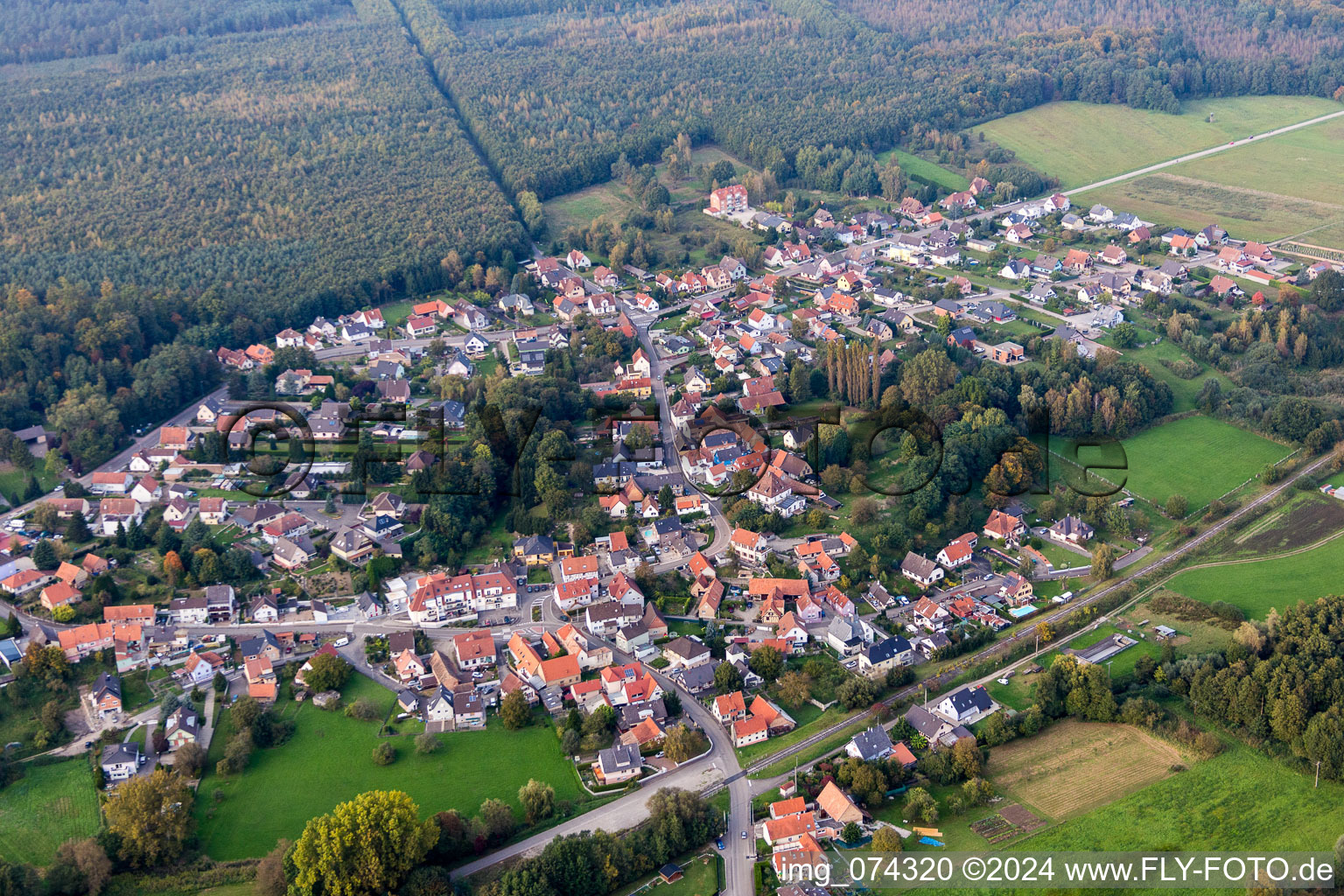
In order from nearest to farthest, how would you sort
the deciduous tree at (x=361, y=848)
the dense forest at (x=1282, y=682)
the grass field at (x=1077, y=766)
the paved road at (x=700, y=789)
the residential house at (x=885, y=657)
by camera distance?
1. the deciduous tree at (x=361, y=848)
2. the paved road at (x=700, y=789)
3. the grass field at (x=1077, y=766)
4. the dense forest at (x=1282, y=682)
5. the residential house at (x=885, y=657)

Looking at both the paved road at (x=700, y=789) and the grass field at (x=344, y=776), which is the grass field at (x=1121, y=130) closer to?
the paved road at (x=700, y=789)

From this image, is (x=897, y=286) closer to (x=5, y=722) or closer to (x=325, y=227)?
(x=325, y=227)

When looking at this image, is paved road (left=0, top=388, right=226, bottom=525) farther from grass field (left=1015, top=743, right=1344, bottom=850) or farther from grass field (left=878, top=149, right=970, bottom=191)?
grass field (left=878, top=149, right=970, bottom=191)

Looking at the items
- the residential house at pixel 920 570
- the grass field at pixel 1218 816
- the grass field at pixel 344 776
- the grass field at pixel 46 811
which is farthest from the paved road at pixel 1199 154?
the grass field at pixel 46 811

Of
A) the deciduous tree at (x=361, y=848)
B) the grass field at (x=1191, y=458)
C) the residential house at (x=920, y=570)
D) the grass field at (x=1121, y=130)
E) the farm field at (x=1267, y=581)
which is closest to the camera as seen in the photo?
the deciduous tree at (x=361, y=848)

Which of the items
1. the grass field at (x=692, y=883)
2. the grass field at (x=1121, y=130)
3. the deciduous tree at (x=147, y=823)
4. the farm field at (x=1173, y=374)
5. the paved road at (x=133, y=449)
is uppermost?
the grass field at (x=1121, y=130)

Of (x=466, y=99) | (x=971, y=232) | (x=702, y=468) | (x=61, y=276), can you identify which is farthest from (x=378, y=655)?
(x=466, y=99)
